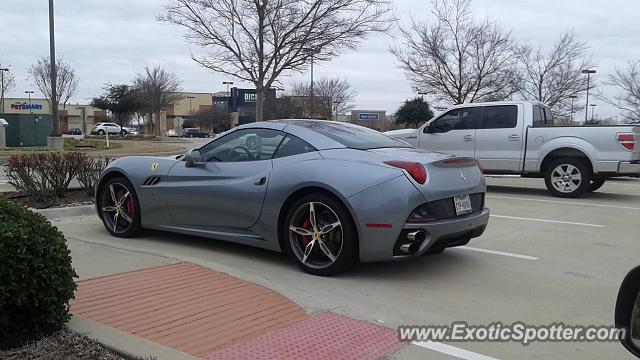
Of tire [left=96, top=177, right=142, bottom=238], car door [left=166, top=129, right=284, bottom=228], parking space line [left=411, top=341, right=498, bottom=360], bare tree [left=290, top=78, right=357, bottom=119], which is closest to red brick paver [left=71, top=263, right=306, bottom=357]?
car door [left=166, top=129, right=284, bottom=228]

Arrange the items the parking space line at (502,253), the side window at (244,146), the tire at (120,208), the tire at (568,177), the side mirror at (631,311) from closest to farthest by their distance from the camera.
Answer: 1. the side mirror at (631,311)
2. the side window at (244,146)
3. the parking space line at (502,253)
4. the tire at (120,208)
5. the tire at (568,177)

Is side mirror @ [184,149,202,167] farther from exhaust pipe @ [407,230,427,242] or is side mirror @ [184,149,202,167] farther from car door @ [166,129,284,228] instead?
exhaust pipe @ [407,230,427,242]

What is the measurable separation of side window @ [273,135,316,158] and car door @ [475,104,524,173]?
7.36 m

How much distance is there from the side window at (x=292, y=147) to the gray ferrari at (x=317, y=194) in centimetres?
1

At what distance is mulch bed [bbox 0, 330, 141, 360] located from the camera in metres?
3.31

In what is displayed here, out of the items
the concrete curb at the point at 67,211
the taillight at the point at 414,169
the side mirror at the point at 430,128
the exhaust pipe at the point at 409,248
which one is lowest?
the concrete curb at the point at 67,211

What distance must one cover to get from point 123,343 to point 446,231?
9.20 ft

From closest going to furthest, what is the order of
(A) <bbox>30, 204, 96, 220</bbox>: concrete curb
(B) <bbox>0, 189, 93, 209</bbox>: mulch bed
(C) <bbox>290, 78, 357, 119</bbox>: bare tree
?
1. (A) <bbox>30, 204, 96, 220</bbox>: concrete curb
2. (B) <bbox>0, 189, 93, 209</bbox>: mulch bed
3. (C) <bbox>290, 78, 357, 119</bbox>: bare tree

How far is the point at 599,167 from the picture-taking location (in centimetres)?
1066

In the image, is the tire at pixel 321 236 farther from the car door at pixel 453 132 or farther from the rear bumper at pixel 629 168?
the car door at pixel 453 132

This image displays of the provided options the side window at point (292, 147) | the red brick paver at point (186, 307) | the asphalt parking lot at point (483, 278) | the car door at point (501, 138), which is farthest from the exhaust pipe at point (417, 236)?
the car door at point (501, 138)

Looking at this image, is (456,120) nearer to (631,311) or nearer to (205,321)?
(205,321)

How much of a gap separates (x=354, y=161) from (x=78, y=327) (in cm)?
263

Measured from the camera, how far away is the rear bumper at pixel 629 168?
10359 millimetres
